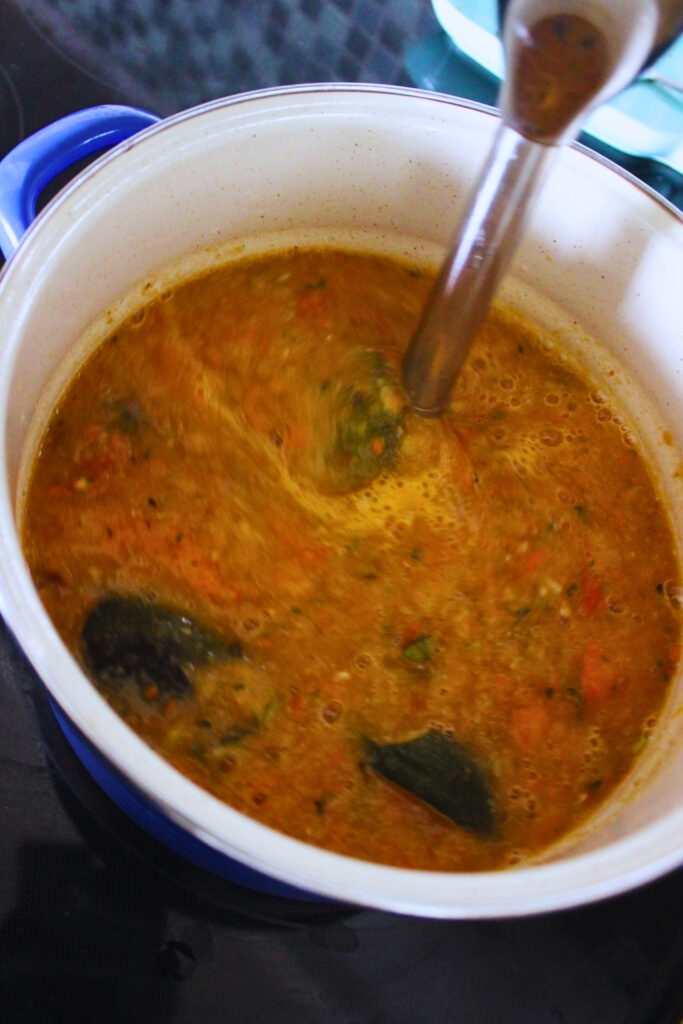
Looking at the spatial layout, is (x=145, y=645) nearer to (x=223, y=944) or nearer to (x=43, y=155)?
(x=223, y=944)

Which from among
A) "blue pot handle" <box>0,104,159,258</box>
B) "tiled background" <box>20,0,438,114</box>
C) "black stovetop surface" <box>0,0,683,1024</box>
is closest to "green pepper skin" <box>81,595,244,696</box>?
"black stovetop surface" <box>0,0,683,1024</box>

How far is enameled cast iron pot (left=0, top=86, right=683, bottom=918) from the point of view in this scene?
0.60 metres

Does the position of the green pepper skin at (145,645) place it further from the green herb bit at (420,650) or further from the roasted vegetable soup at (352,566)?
the green herb bit at (420,650)

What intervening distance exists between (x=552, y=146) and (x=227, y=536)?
0.49m

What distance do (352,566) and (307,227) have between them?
0.45 metres

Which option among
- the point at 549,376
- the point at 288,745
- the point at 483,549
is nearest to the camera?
the point at 288,745

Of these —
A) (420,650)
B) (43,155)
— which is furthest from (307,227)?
(420,650)

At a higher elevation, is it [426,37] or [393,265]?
[426,37]

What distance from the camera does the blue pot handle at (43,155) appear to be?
84 centimetres

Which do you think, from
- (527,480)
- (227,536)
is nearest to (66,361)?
(227,536)

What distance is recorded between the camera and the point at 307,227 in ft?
3.67

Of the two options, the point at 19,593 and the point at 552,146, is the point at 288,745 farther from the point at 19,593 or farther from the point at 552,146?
the point at 552,146

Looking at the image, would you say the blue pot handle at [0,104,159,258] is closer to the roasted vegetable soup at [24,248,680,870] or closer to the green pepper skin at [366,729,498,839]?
the roasted vegetable soup at [24,248,680,870]

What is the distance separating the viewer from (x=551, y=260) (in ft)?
3.56
